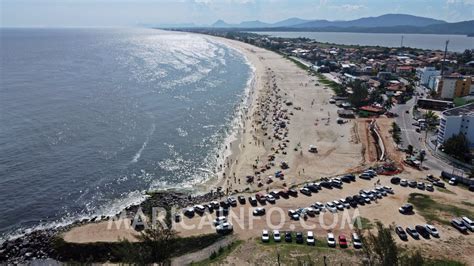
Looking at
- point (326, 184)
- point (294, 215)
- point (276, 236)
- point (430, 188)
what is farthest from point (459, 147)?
point (276, 236)

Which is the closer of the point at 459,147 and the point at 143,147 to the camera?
the point at 459,147

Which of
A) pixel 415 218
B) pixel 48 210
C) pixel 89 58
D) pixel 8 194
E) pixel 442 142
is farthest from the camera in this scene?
pixel 89 58

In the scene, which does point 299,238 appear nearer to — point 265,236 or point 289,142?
point 265,236

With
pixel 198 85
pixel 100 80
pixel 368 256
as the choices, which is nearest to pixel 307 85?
pixel 198 85

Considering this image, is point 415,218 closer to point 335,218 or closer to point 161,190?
point 335,218

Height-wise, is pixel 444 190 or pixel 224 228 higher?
pixel 224 228

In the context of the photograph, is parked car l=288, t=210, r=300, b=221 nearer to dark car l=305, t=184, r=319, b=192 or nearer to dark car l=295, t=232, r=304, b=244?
dark car l=295, t=232, r=304, b=244
